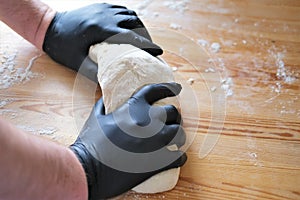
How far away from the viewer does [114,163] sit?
816 mm

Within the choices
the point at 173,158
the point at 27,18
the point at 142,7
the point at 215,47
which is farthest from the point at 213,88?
the point at 27,18

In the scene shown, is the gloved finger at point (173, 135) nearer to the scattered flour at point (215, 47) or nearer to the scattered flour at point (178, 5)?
the scattered flour at point (215, 47)

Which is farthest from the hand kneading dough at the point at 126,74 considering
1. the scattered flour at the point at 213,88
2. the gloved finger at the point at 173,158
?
the scattered flour at the point at 213,88

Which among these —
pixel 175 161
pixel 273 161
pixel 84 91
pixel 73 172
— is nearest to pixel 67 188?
pixel 73 172

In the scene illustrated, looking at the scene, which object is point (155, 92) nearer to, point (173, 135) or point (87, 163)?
point (173, 135)

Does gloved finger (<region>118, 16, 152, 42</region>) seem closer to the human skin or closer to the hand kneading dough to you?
the hand kneading dough

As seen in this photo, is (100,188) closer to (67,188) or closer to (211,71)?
(67,188)

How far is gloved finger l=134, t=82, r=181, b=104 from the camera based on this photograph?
0.87 meters

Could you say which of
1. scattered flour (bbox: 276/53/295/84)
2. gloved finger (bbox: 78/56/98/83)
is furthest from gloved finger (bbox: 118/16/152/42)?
scattered flour (bbox: 276/53/295/84)

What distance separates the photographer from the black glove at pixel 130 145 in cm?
81

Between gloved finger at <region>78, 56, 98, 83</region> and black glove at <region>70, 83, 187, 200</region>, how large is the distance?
0.16 m

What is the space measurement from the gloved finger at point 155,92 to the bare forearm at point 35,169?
0.19 metres

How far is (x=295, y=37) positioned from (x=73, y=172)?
2.34 ft

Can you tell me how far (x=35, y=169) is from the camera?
2.12ft
